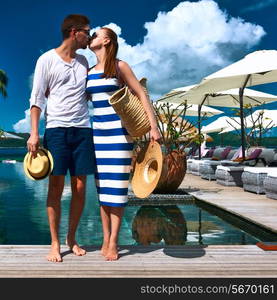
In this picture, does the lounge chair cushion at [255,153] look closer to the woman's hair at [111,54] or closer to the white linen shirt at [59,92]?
the woman's hair at [111,54]

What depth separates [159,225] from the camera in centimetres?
575

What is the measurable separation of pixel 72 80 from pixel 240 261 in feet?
5.36

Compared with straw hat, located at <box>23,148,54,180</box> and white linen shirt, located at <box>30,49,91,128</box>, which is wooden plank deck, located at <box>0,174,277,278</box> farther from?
white linen shirt, located at <box>30,49,91,128</box>

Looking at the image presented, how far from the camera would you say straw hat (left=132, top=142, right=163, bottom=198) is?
3082mm

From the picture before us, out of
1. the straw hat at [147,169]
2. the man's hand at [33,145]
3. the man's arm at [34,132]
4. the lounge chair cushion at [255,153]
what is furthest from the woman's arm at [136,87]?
the lounge chair cushion at [255,153]

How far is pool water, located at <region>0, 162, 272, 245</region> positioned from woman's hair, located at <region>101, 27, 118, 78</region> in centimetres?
210

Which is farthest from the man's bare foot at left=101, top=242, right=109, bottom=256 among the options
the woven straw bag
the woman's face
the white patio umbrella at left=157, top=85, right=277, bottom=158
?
the white patio umbrella at left=157, top=85, right=277, bottom=158

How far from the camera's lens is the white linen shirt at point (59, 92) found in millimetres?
3049

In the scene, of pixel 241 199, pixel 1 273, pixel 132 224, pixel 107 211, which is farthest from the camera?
pixel 241 199

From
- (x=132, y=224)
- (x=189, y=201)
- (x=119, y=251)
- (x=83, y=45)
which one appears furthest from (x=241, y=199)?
(x=83, y=45)

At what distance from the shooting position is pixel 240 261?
3.06 m

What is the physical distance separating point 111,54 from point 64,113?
1.70 ft

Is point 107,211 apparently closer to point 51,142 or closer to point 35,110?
point 51,142

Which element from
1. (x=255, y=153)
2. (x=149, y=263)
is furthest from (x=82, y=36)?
(x=255, y=153)
